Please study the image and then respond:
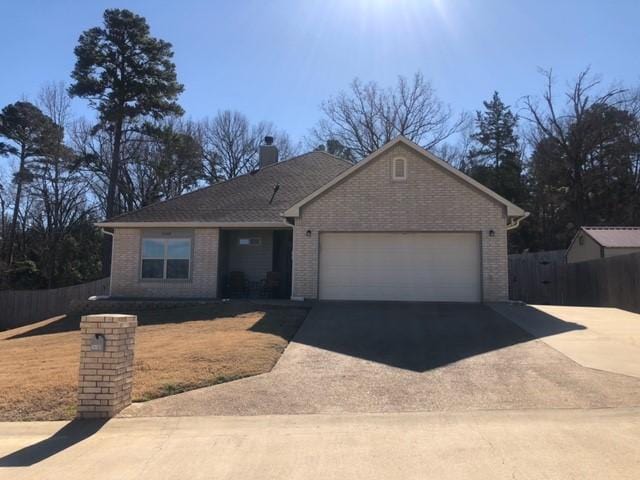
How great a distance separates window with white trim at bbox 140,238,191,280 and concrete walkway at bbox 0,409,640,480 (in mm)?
12826

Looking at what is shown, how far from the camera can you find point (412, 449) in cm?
572

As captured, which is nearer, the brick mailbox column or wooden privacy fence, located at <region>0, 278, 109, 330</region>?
the brick mailbox column

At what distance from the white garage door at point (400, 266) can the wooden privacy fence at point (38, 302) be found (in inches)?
584

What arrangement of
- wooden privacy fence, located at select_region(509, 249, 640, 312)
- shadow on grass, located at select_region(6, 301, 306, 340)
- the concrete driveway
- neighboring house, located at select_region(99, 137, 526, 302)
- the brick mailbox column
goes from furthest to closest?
wooden privacy fence, located at select_region(509, 249, 640, 312), neighboring house, located at select_region(99, 137, 526, 302), shadow on grass, located at select_region(6, 301, 306, 340), the concrete driveway, the brick mailbox column

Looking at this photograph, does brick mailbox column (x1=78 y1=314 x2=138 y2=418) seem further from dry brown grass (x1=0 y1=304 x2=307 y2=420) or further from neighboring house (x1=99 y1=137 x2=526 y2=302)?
neighboring house (x1=99 y1=137 x2=526 y2=302)

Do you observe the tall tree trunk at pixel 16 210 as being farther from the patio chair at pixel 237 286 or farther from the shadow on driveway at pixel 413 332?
the shadow on driveway at pixel 413 332

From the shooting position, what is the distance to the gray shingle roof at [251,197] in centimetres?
2003

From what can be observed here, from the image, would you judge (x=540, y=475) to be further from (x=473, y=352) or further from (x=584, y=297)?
(x=584, y=297)

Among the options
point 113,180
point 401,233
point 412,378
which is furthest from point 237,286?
point 113,180

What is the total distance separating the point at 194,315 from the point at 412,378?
9.05m

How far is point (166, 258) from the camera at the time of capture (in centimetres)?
1986

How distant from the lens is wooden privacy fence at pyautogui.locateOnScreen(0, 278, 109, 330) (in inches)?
1101

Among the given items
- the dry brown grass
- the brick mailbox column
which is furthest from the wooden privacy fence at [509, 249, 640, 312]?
the brick mailbox column

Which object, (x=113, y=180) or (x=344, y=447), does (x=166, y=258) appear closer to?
(x=344, y=447)
